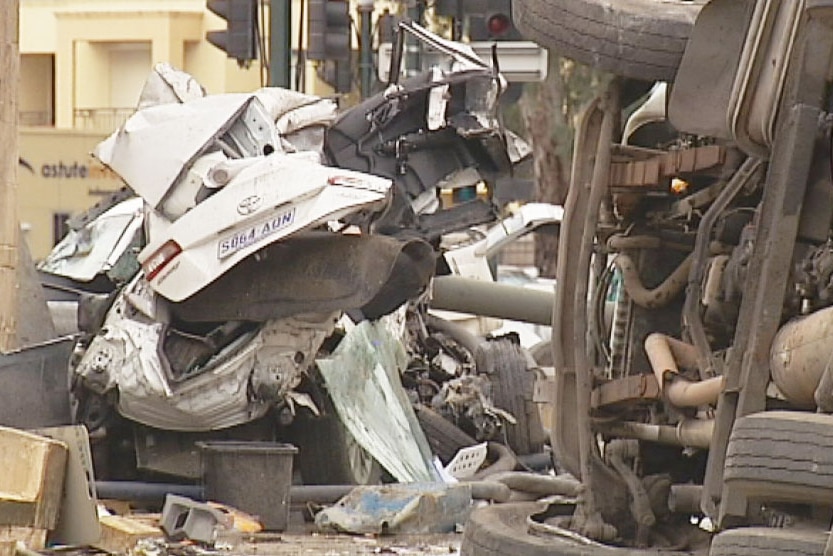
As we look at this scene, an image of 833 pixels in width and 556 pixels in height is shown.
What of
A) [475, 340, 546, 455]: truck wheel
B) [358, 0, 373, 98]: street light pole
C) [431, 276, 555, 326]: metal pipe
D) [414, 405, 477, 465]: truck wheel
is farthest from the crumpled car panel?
[358, 0, 373, 98]: street light pole

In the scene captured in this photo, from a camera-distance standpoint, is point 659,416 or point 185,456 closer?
point 659,416

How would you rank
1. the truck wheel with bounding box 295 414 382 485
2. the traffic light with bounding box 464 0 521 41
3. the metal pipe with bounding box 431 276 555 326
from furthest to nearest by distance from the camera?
the traffic light with bounding box 464 0 521 41 → the metal pipe with bounding box 431 276 555 326 → the truck wheel with bounding box 295 414 382 485

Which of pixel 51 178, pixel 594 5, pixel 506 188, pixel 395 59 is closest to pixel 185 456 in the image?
pixel 395 59

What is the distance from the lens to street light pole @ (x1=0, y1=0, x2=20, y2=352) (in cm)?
1334

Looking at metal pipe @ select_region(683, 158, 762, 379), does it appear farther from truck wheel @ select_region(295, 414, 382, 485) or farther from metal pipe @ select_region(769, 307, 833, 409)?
truck wheel @ select_region(295, 414, 382, 485)

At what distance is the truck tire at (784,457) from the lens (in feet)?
18.6

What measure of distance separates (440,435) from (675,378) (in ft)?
19.0

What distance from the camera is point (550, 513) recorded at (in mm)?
8328

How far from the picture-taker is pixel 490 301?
1648 cm

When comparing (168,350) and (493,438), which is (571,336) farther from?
(493,438)

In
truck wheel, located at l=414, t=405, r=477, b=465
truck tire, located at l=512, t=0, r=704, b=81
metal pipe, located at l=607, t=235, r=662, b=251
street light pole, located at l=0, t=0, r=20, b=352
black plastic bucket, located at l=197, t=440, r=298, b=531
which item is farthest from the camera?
street light pole, located at l=0, t=0, r=20, b=352

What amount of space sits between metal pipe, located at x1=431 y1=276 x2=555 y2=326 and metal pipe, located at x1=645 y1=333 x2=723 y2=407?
8382mm

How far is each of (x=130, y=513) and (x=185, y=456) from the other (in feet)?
2.01

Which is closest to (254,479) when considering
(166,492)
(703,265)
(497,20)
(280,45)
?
(166,492)
